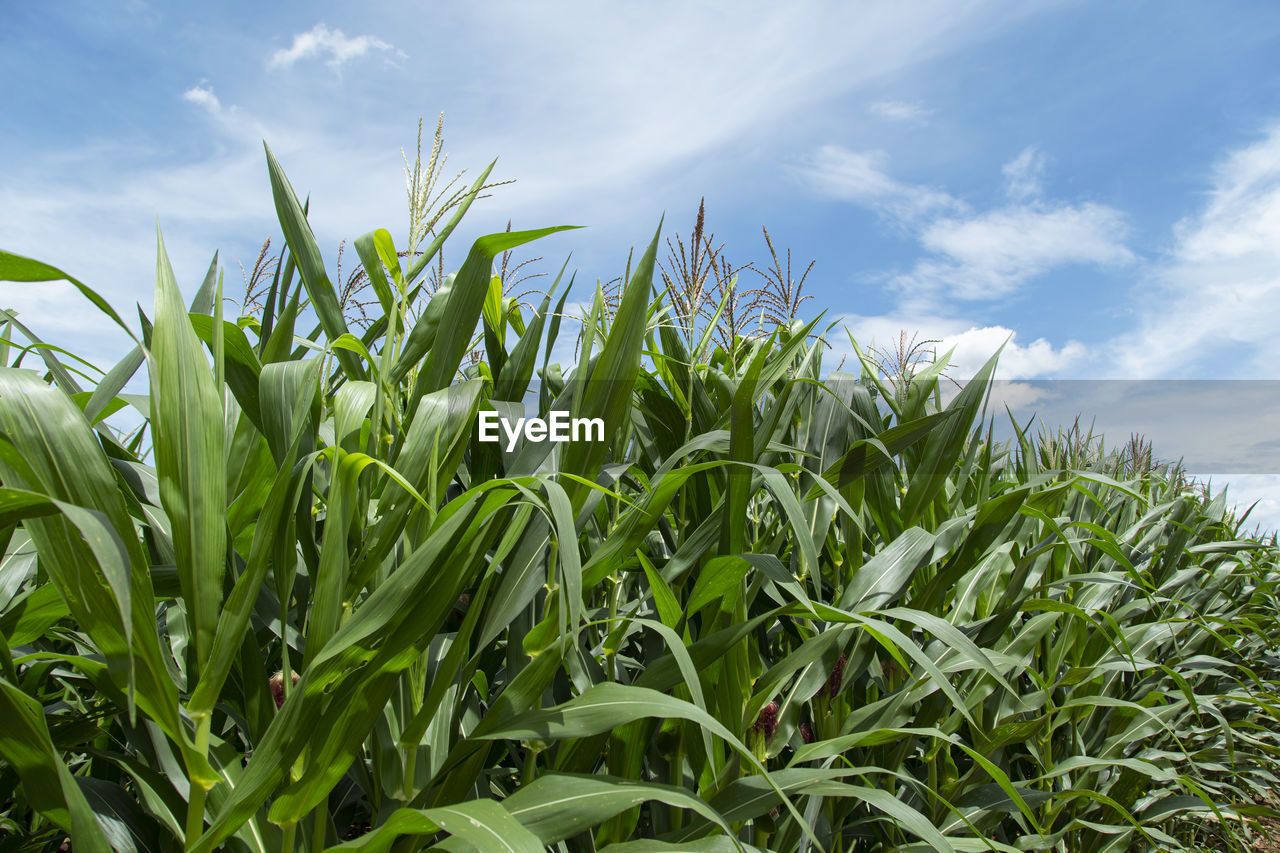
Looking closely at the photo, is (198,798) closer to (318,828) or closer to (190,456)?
(318,828)

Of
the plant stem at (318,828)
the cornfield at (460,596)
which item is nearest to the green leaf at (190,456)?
the cornfield at (460,596)

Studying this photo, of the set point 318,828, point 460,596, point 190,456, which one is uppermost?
point 190,456

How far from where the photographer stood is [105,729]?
0.81 m

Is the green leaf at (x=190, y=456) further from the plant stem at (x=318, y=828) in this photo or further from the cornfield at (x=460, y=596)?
the plant stem at (x=318, y=828)

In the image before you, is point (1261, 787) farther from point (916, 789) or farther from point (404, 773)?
point (404, 773)

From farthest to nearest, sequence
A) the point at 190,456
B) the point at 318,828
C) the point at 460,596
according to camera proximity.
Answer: the point at 460,596 → the point at 318,828 → the point at 190,456

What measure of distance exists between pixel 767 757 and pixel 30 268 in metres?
0.89

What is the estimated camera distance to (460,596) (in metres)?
0.89

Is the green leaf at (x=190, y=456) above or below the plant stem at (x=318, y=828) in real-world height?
above

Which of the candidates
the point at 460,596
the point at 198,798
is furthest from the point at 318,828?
the point at 460,596

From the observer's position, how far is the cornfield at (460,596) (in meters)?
0.56

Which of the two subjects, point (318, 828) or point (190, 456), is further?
point (318, 828)

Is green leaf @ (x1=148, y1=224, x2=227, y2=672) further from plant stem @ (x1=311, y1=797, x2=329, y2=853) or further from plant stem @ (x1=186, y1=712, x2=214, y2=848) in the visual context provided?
plant stem @ (x1=311, y1=797, x2=329, y2=853)

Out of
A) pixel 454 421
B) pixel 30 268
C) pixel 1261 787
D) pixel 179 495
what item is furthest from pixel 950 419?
pixel 1261 787
